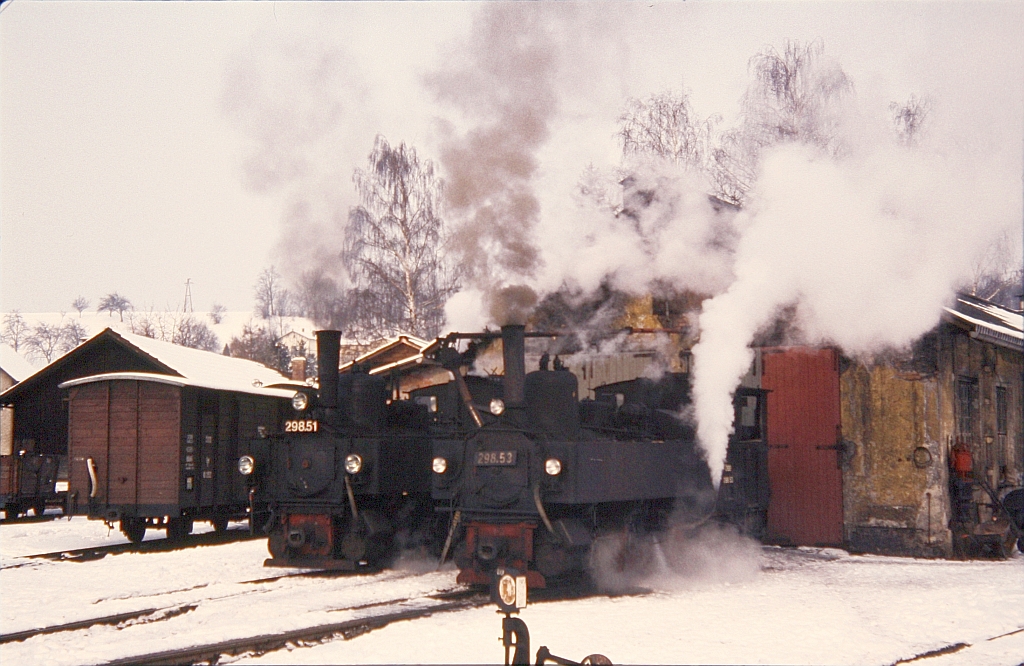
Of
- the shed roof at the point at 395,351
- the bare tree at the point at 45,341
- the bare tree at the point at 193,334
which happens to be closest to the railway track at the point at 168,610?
the shed roof at the point at 395,351

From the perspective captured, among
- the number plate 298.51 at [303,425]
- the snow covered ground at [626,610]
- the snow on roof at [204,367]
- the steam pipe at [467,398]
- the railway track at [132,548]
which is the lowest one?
the railway track at [132,548]

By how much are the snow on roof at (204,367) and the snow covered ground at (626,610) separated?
4067 millimetres

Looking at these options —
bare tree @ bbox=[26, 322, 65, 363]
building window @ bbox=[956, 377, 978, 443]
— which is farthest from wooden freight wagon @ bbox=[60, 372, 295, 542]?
building window @ bbox=[956, 377, 978, 443]

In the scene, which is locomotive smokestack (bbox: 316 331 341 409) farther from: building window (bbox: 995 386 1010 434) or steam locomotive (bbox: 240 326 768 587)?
building window (bbox: 995 386 1010 434)

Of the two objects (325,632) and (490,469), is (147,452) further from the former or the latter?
(325,632)

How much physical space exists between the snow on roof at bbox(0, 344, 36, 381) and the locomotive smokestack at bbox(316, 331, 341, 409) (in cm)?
1586

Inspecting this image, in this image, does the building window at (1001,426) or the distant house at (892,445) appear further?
the building window at (1001,426)

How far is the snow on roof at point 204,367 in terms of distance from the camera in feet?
56.4

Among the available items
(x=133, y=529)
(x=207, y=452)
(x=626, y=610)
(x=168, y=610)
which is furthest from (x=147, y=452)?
(x=626, y=610)

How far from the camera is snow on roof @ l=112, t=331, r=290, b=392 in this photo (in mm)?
17188

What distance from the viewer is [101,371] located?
2066 centimetres

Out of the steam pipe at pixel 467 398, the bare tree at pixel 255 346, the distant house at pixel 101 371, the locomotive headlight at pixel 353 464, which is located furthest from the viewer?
the bare tree at pixel 255 346

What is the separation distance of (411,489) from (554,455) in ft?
10.9

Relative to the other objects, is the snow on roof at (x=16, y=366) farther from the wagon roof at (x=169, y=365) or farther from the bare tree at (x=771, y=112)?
the bare tree at (x=771, y=112)
